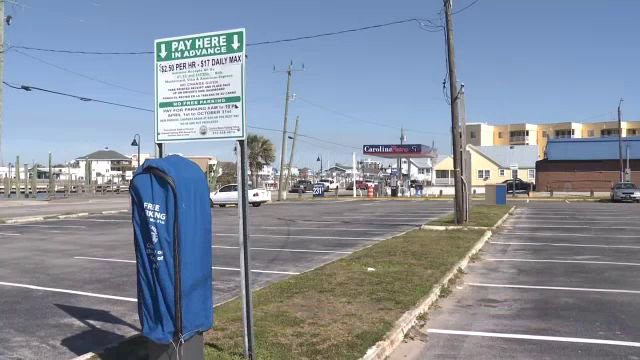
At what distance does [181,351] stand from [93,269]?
736 centimetres

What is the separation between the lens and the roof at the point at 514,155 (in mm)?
78812

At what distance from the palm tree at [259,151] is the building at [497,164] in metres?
25.1

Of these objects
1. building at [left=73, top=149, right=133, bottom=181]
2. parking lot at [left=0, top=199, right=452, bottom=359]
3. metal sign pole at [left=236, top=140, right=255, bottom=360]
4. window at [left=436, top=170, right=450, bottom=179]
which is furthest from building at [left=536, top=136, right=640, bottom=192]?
building at [left=73, top=149, right=133, bottom=181]

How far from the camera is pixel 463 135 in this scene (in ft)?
70.2

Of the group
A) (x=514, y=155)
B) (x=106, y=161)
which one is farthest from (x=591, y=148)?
(x=106, y=161)

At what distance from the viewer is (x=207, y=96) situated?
202 inches

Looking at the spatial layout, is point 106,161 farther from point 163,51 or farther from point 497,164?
point 163,51

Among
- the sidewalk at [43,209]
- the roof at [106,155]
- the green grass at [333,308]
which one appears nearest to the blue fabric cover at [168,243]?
the green grass at [333,308]

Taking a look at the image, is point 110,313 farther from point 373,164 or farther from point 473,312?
point 373,164

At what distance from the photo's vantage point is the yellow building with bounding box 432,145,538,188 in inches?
3031

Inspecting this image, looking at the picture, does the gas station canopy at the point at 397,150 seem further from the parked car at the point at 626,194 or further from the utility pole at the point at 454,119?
the utility pole at the point at 454,119

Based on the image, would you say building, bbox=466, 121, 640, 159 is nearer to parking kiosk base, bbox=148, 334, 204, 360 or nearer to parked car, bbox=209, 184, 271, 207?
parked car, bbox=209, 184, 271, 207

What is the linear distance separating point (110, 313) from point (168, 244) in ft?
11.8

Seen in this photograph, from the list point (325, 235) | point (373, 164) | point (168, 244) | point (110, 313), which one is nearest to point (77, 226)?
point (325, 235)
